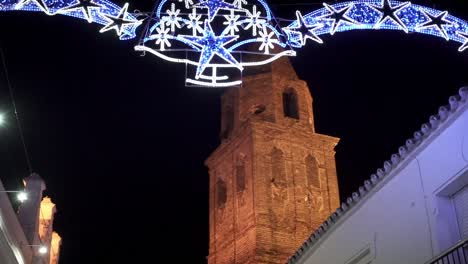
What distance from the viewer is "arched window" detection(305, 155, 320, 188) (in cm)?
3234

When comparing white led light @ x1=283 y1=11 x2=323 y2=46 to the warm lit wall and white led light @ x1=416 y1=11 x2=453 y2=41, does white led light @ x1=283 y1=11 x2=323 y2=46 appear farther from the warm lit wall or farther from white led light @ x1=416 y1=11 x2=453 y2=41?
the warm lit wall

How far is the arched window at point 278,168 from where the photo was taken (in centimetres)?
3153

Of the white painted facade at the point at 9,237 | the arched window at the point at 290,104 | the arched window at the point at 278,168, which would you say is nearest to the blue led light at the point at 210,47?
the white painted facade at the point at 9,237

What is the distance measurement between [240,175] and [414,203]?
20900 mm

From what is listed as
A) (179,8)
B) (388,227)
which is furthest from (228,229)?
(179,8)

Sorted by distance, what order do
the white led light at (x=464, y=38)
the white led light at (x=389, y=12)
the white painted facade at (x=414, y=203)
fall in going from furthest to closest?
the white painted facade at (x=414, y=203) < the white led light at (x=464, y=38) < the white led light at (x=389, y=12)

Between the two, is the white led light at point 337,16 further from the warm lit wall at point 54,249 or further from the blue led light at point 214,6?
the warm lit wall at point 54,249

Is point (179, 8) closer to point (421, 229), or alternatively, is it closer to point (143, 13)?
point (143, 13)

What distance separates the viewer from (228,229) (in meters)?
32.4

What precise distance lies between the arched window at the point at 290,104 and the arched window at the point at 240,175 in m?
3.02

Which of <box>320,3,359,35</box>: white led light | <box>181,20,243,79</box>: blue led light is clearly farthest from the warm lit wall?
<box>320,3,359,35</box>: white led light

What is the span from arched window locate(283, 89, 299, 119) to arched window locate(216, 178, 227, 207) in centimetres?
423

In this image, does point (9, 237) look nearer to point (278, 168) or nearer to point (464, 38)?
point (464, 38)

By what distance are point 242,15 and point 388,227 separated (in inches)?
176
